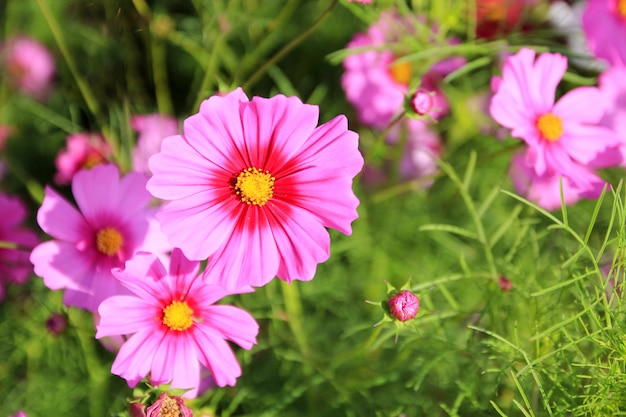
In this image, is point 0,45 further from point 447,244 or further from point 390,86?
point 447,244

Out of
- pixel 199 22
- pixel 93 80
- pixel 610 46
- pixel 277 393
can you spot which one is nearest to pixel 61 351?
pixel 277 393

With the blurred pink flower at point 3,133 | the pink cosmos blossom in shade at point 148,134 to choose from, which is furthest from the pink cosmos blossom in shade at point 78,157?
the blurred pink flower at point 3,133

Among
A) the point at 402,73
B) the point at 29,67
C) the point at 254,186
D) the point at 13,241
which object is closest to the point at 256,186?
the point at 254,186

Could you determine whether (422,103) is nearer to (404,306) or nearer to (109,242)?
(404,306)

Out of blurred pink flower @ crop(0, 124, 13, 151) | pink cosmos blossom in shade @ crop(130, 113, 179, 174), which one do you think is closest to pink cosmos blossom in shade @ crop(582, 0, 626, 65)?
pink cosmos blossom in shade @ crop(130, 113, 179, 174)

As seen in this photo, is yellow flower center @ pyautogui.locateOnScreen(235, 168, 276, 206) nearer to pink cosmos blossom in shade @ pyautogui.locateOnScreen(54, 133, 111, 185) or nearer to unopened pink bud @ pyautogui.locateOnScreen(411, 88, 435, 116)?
unopened pink bud @ pyautogui.locateOnScreen(411, 88, 435, 116)

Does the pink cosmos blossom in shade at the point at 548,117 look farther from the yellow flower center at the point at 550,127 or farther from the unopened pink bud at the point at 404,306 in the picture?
the unopened pink bud at the point at 404,306
